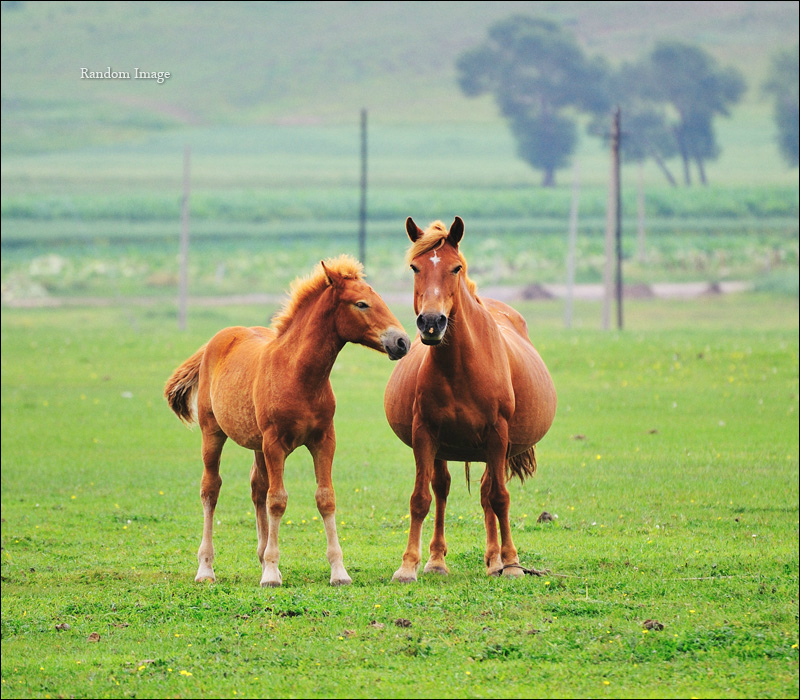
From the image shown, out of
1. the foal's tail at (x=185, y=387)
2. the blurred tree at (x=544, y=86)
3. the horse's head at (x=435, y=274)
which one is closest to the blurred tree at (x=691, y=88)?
the blurred tree at (x=544, y=86)

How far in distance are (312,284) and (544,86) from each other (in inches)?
3405

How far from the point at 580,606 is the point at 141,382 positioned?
18.3 meters

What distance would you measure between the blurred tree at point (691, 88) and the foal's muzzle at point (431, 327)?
266 ft

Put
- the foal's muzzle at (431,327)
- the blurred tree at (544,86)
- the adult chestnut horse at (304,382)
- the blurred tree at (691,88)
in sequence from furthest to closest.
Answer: the blurred tree at (544,86), the blurred tree at (691,88), the adult chestnut horse at (304,382), the foal's muzzle at (431,327)

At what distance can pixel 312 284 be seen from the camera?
960cm

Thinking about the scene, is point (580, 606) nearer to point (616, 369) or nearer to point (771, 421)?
point (771, 421)

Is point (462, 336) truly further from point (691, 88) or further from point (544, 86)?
point (544, 86)

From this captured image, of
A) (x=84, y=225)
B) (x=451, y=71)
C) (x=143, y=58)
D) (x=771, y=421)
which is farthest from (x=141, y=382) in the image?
(x=451, y=71)

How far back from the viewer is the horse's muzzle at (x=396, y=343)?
345 inches

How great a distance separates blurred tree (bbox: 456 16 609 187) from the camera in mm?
89500

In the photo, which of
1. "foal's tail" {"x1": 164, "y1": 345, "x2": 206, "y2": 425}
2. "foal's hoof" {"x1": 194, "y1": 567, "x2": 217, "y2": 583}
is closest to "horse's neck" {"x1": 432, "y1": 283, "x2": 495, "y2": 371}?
"foal's hoof" {"x1": 194, "y1": 567, "x2": 217, "y2": 583}

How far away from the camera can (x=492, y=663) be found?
7.01 m

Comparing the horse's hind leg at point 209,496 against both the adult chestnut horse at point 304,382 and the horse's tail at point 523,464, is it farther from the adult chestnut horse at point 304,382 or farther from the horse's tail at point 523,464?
the horse's tail at point 523,464

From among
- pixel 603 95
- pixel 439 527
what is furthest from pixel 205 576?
pixel 603 95
